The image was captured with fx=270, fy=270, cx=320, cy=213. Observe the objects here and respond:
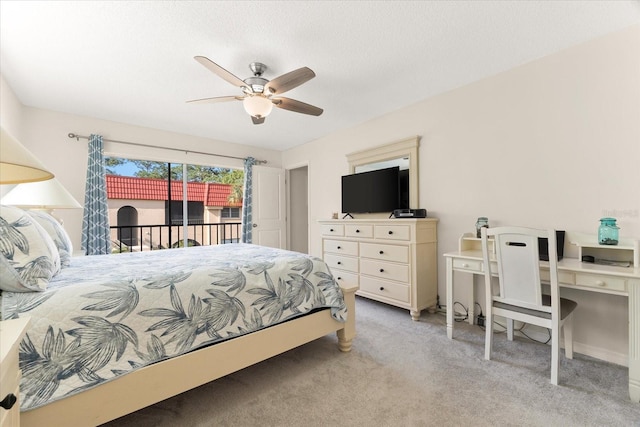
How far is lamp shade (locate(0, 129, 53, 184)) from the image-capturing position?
70 cm

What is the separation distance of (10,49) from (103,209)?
1.87m

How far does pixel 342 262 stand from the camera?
340 cm

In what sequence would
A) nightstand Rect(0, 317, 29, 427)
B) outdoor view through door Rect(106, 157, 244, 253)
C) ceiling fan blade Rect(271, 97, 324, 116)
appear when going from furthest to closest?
outdoor view through door Rect(106, 157, 244, 253)
ceiling fan blade Rect(271, 97, 324, 116)
nightstand Rect(0, 317, 29, 427)

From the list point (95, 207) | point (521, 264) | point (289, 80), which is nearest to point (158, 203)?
point (95, 207)

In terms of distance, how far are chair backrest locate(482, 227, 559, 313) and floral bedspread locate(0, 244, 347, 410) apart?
4.26 ft

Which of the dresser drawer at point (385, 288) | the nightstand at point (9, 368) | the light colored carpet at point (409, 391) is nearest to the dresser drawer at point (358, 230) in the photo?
the dresser drawer at point (385, 288)

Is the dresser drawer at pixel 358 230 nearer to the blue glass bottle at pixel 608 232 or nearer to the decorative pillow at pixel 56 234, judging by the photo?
the blue glass bottle at pixel 608 232

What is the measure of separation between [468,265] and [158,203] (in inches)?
211

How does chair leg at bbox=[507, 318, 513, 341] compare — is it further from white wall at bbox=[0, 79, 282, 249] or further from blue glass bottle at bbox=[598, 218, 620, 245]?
white wall at bbox=[0, 79, 282, 249]

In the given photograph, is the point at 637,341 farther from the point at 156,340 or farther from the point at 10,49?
the point at 10,49

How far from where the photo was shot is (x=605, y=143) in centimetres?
A: 201

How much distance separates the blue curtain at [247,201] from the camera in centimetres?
471

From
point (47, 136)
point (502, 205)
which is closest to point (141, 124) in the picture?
point (47, 136)

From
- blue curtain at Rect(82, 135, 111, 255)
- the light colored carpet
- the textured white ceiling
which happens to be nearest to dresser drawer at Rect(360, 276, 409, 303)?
the light colored carpet
